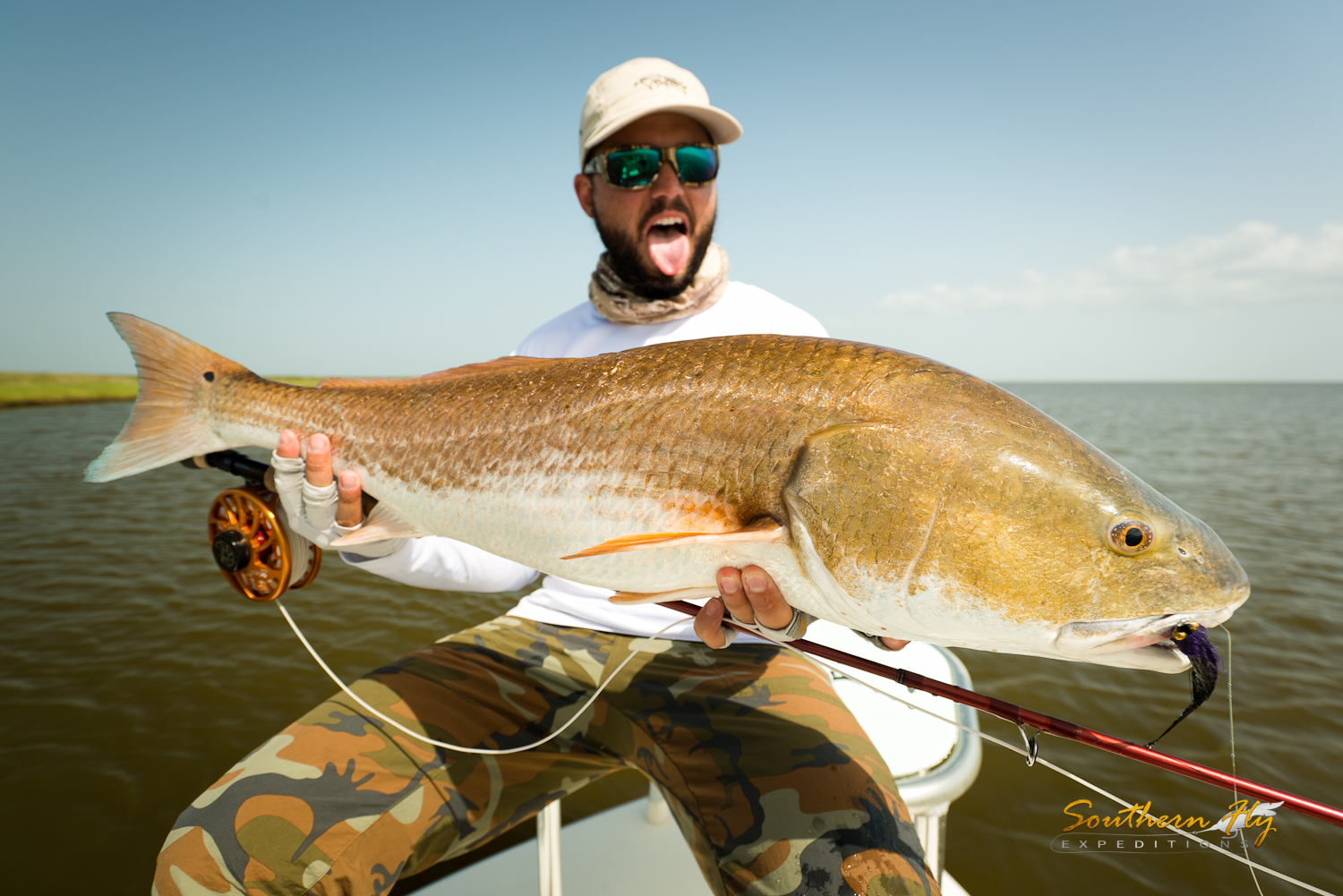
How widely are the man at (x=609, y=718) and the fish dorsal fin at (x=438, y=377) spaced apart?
28 cm

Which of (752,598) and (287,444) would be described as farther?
(287,444)

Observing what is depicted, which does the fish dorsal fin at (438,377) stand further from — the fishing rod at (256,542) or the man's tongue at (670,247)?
the man's tongue at (670,247)

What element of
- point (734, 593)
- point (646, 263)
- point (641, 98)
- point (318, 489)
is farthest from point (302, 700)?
point (641, 98)

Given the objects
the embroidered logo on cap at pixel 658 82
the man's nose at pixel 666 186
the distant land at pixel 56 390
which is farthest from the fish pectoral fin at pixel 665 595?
the distant land at pixel 56 390

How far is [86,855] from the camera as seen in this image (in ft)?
14.9

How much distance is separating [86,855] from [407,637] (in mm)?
3842

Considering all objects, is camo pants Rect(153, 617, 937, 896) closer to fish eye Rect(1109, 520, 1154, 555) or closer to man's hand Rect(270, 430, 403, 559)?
man's hand Rect(270, 430, 403, 559)

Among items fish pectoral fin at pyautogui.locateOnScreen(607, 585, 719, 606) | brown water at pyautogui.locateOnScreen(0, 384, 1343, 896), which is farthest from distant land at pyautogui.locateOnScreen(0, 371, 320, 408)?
fish pectoral fin at pyautogui.locateOnScreen(607, 585, 719, 606)

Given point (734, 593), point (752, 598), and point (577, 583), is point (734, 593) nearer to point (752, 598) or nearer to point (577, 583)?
point (752, 598)

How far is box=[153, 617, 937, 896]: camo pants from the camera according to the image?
83.4 inches

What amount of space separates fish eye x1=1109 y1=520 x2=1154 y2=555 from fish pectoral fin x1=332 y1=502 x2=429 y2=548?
7.43 feet

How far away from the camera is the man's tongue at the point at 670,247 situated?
11.6 feet

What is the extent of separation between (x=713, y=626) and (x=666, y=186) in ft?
8.39

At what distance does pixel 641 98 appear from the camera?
3.31 m
